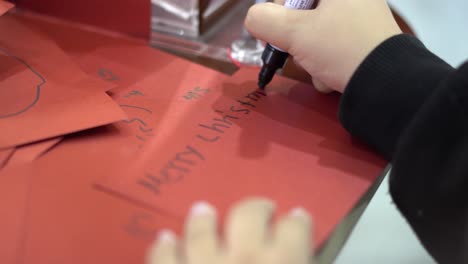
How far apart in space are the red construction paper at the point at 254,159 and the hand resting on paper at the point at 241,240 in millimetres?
26

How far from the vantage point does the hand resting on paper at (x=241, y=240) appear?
236mm

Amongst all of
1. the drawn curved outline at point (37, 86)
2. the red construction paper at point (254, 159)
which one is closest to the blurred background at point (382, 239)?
the red construction paper at point (254, 159)

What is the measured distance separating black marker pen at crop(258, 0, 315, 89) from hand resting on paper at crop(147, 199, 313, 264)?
0.19m

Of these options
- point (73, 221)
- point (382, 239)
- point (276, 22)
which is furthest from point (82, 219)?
point (382, 239)

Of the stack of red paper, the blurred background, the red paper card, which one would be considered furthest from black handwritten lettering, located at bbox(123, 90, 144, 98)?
the blurred background

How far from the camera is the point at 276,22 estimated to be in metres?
0.38

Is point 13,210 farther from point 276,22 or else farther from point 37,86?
point 276,22

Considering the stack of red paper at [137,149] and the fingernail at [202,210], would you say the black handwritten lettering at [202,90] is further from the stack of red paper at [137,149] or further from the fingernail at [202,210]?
the fingernail at [202,210]

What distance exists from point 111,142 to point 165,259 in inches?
5.4

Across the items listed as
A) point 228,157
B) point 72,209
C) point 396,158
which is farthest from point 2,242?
point 396,158

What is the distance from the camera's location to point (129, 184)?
11.7 inches

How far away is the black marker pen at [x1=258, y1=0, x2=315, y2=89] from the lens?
387 mm

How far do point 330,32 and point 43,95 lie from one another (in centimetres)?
25

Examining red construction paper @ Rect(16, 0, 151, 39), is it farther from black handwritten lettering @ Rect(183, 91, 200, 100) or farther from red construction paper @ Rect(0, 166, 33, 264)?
red construction paper @ Rect(0, 166, 33, 264)
